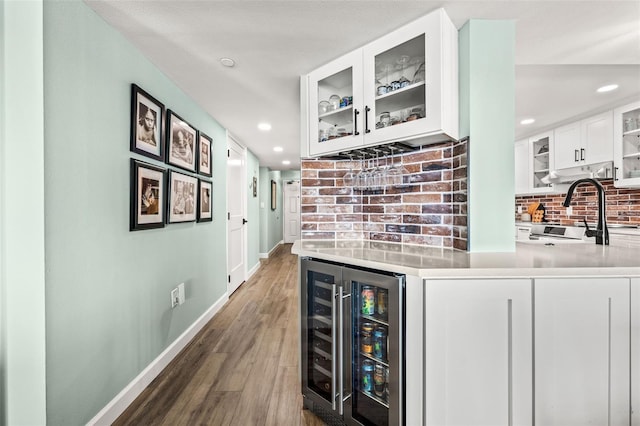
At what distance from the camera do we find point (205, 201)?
9.45ft

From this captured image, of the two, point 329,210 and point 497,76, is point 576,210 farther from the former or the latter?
point 329,210

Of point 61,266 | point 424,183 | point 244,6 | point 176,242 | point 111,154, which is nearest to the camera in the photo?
point 61,266

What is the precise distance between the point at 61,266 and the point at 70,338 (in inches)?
13.3

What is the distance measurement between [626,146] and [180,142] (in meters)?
4.41

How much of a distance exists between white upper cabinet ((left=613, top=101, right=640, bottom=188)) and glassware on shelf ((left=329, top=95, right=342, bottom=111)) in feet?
10.5

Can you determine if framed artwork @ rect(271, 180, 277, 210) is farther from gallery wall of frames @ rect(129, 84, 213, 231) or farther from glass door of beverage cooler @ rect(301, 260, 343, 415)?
glass door of beverage cooler @ rect(301, 260, 343, 415)

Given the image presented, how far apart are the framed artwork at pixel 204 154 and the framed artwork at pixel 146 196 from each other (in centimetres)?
68

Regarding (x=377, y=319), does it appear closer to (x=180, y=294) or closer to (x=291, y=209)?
(x=180, y=294)

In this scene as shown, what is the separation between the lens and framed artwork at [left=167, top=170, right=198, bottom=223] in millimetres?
2178

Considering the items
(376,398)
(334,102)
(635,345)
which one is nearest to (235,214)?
(334,102)

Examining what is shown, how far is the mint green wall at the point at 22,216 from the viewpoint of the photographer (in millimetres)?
1005

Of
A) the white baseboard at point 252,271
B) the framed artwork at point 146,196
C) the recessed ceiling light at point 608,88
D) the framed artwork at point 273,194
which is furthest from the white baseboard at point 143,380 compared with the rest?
the framed artwork at point 273,194

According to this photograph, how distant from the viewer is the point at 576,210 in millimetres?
3859

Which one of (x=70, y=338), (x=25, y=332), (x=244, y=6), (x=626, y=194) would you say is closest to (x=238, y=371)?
(x=70, y=338)
